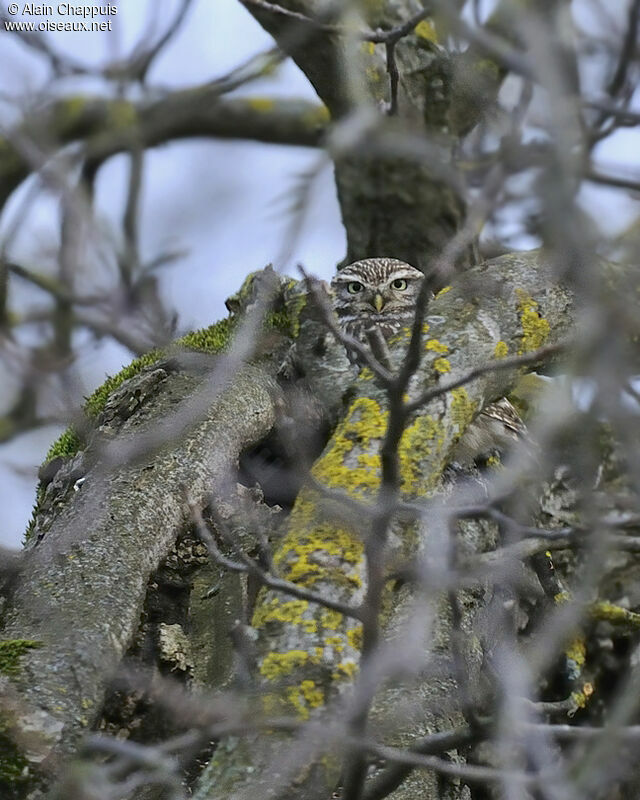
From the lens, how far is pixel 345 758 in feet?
8.43

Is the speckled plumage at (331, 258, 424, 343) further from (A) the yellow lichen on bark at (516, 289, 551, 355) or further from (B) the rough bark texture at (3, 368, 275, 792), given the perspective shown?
(B) the rough bark texture at (3, 368, 275, 792)

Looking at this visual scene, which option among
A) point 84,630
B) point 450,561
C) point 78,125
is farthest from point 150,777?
point 78,125

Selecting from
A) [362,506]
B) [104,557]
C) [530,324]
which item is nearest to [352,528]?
[362,506]

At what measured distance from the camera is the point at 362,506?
2107mm

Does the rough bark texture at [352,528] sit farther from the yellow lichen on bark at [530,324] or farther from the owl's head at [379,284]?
the owl's head at [379,284]

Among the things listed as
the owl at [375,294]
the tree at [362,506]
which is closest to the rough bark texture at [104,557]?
the tree at [362,506]

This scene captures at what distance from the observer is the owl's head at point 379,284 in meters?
6.16

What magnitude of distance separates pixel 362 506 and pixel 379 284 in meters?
4.18

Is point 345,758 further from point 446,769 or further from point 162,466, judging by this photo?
point 162,466

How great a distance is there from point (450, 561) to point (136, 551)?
1605 mm

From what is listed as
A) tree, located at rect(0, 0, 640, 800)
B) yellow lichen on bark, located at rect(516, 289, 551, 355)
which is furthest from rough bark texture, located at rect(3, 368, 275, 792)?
yellow lichen on bark, located at rect(516, 289, 551, 355)

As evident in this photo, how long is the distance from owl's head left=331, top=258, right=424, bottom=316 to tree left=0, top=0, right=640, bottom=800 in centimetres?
42

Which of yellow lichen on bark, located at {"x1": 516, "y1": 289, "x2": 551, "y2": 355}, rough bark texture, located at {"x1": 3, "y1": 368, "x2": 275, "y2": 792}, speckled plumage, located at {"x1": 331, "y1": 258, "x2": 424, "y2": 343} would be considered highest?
speckled plumage, located at {"x1": 331, "y1": 258, "x2": 424, "y2": 343}

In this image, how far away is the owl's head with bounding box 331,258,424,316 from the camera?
242 inches
